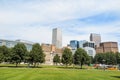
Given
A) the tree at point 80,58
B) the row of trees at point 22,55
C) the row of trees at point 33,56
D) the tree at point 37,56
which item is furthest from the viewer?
the tree at point 80,58

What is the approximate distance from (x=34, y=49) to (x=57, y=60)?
62.9m

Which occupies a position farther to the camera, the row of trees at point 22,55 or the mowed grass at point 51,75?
the row of trees at point 22,55

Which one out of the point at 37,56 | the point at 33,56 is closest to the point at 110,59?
the point at 37,56

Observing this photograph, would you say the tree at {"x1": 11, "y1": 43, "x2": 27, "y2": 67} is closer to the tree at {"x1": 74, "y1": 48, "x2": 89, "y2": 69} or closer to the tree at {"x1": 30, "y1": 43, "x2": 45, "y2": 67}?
the tree at {"x1": 30, "y1": 43, "x2": 45, "y2": 67}

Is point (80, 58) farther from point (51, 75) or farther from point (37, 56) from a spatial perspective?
point (51, 75)

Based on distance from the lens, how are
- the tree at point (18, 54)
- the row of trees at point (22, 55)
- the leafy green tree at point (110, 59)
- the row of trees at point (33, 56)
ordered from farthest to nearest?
the leafy green tree at point (110, 59) < the row of trees at point (33, 56) < the row of trees at point (22, 55) < the tree at point (18, 54)

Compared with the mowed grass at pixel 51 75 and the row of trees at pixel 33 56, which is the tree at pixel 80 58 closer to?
the row of trees at pixel 33 56

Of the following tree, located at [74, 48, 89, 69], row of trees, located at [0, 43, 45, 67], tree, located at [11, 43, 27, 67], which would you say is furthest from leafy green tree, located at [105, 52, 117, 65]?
tree, located at [11, 43, 27, 67]

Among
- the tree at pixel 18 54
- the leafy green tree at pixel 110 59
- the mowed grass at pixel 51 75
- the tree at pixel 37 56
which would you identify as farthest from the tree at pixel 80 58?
the leafy green tree at pixel 110 59

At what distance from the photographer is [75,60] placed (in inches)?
4011

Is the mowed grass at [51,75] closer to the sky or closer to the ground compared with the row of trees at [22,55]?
closer to the ground

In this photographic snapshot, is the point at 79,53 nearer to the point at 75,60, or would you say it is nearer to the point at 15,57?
the point at 75,60

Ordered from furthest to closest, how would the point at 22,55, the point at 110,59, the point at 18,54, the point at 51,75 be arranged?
the point at 110,59 < the point at 22,55 < the point at 18,54 < the point at 51,75

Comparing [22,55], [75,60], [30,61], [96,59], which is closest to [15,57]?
[22,55]
